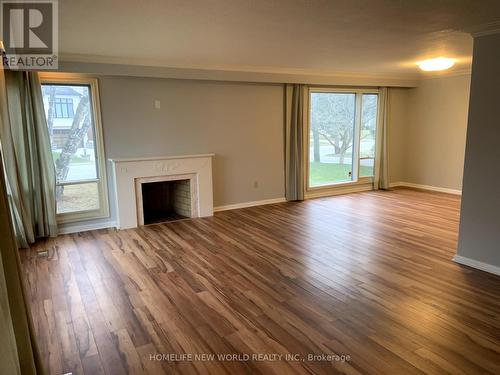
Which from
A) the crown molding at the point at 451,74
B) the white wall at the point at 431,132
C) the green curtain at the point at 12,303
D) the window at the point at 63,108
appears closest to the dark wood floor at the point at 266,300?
the green curtain at the point at 12,303

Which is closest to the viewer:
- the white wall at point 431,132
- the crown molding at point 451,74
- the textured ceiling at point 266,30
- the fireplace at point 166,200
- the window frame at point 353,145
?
the textured ceiling at point 266,30

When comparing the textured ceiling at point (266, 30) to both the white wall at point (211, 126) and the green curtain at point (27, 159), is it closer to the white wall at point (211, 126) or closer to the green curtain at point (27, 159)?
the white wall at point (211, 126)

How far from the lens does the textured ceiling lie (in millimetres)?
2699

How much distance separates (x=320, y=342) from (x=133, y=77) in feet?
14.6

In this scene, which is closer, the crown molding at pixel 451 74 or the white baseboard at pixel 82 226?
the white baseboard at pixel 82 226

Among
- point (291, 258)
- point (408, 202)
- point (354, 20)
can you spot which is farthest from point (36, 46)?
point (408, 202)

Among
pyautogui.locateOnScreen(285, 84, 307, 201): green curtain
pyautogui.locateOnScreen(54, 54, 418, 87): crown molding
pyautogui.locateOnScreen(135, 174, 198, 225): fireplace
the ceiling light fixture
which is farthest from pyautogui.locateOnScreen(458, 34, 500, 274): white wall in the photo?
pyautogui.locateOnScreen(135, 174, 198, 225): fireplace

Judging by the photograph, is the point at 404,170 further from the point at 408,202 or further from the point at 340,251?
the point at 340,251

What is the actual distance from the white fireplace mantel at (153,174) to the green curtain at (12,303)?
3.79 meters

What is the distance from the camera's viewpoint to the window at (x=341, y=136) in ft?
23.5

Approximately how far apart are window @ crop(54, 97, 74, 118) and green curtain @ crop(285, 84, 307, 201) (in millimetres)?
3651

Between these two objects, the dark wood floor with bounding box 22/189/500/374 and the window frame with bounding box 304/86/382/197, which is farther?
the window frame with bounding box 304/86/382/197

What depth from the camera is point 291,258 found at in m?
3.94

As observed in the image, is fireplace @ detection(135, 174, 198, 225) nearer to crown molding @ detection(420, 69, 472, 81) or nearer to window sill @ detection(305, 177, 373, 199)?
window sill @ detection(305, 177, 373, 199)
